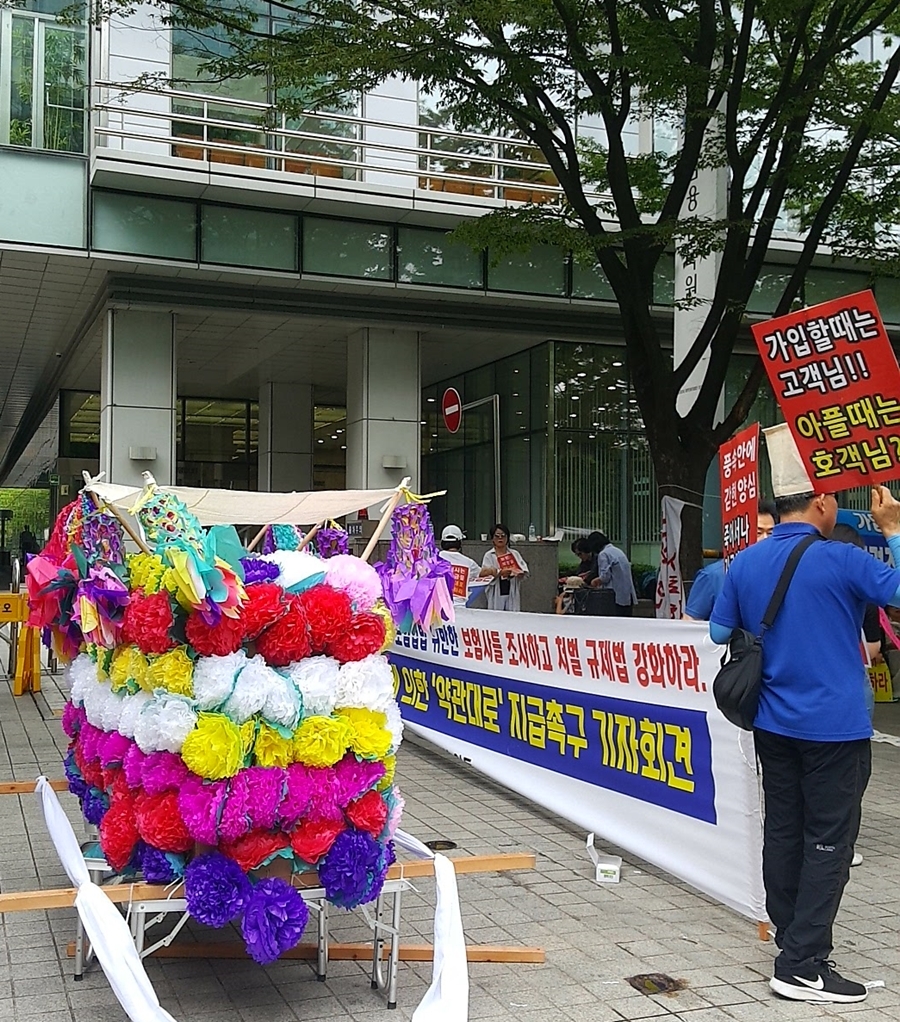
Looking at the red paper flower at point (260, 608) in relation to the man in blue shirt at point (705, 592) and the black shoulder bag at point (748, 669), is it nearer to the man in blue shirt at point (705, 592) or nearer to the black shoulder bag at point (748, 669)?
the black shoulder bag at point (748, 669)

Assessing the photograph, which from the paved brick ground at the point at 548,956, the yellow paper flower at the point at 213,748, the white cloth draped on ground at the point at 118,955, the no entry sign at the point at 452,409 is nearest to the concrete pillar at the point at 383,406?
the no entry sign at the point at 452,409

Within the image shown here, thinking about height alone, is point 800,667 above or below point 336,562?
below

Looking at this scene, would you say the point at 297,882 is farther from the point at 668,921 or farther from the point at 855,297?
the point at 855,297

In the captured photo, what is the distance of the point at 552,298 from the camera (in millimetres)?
18000

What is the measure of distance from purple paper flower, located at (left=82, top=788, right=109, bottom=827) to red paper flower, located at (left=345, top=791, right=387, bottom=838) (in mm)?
1218

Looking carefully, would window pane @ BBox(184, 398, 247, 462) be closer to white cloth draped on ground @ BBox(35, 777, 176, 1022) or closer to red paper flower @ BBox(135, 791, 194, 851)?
red paper flower @ BBox(135, 791, 194, 851)

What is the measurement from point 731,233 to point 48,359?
15.8m

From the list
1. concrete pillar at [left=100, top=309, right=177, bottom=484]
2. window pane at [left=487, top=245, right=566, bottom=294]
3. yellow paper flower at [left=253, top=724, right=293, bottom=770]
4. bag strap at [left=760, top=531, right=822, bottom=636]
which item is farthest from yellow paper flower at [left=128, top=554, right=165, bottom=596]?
window pane at [left=487, top=245, right=566, bottom=294]

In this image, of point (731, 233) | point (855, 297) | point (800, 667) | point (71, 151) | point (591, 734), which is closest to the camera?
point (800, 667)

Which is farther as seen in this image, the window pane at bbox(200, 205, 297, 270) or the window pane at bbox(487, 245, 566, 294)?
the window pane at bbox(487, 245, 566, 294)

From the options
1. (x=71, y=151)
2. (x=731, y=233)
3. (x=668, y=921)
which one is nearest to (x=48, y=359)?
(x=71, y=151)

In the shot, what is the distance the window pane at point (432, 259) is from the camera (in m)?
17.3

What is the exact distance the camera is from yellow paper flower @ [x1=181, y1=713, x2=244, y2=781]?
3.92 metres

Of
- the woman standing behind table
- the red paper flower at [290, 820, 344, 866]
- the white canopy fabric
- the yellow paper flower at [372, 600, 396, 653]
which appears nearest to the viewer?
the red paper flower at [290, 820, 344, 866]
